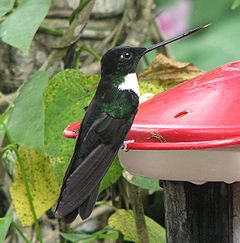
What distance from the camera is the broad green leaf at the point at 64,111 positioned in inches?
63.6

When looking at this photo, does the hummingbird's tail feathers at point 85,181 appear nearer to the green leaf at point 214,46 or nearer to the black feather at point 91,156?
the black feather at point 91,156

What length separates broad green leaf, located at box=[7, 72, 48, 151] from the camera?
4.70 feet

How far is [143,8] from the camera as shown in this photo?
2127 mm

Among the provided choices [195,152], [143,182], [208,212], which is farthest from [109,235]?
[195,152]

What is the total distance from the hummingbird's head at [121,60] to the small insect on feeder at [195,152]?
63 mm

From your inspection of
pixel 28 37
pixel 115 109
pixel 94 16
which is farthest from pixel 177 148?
pixel 94 16

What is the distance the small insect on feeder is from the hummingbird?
0.08 ft

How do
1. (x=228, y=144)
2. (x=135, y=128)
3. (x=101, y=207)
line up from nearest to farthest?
1. (x=228, y=144)
2. (x=135, y=128)
3. (x=101, y=207)

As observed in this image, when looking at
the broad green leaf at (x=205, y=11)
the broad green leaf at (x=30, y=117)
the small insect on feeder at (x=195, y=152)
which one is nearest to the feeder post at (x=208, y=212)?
the small insect on feeder at (x=195, y=152)

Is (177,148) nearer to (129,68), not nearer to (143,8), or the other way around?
(129,68)

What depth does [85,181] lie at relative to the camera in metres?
1.21

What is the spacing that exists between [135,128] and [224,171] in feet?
0.45

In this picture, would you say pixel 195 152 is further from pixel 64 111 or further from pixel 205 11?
pixel 205 11

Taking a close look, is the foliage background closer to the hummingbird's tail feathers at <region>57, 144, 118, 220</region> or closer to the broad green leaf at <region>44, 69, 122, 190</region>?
the broad green leaf at <region>44, 69, 122, 190</region>
